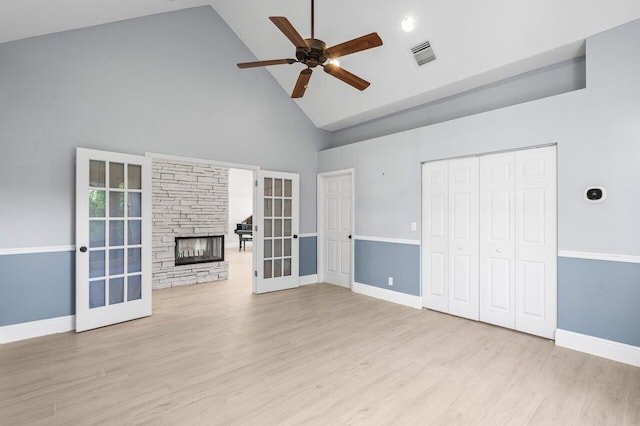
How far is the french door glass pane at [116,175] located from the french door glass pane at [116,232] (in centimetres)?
45

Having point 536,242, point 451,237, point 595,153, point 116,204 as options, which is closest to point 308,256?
point 451,237

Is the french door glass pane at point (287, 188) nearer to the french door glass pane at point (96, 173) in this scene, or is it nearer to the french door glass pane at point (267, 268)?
the french door glass pane at point (267, 268)

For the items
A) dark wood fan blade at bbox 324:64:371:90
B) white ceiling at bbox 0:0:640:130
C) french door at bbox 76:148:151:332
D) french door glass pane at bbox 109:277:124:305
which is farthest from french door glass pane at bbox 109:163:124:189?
dark wood fan blade at bbox 324:64:371:90

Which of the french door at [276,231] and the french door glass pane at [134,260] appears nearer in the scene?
the french door glass pane at [134,260]

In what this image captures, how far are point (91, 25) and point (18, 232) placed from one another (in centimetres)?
256

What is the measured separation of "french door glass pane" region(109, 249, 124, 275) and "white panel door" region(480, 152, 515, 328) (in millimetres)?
4588

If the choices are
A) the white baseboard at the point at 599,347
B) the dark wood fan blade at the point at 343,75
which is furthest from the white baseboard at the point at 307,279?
the white baseboard at the point at 599,347

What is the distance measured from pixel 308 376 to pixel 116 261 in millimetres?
2853

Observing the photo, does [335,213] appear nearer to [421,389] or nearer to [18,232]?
[421,389]

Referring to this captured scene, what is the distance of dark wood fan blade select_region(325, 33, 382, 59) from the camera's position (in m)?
2.68

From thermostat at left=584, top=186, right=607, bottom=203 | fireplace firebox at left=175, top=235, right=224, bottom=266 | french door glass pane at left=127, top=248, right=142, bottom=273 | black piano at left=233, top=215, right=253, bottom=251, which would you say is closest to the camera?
thermostat at left=584, top=186, right=607, bottom=203

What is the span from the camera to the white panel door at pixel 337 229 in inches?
226

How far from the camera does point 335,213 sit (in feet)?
19.5

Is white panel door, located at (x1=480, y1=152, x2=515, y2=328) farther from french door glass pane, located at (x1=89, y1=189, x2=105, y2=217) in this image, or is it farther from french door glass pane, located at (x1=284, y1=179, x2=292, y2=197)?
french door glass pane, located at (x1=89, y1=189, x2=105, y2=217)
